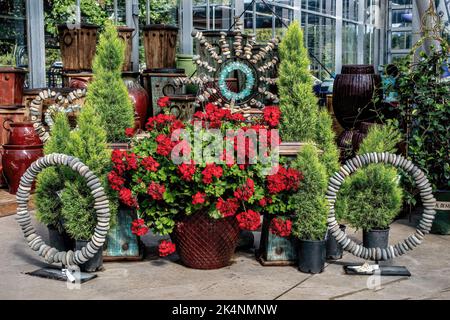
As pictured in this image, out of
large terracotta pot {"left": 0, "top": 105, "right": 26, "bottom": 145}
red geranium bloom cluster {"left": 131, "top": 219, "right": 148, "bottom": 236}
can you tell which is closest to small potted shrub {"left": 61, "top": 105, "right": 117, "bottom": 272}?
red geranium bloom cluster {"left": 131, "top": 219, "right": 148, "bottom": 236}

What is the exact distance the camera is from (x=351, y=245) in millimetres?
4203

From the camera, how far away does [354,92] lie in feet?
25.1

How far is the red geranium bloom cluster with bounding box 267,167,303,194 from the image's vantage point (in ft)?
13.6

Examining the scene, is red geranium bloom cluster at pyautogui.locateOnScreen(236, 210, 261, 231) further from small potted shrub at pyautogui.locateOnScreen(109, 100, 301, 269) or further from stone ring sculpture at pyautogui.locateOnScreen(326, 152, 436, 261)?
stone ring sculpture at pyautogui.locateOnScreen(326, 152, 436, 261)

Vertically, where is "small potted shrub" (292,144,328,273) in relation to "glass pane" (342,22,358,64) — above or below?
below

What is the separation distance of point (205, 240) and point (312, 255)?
656 mm

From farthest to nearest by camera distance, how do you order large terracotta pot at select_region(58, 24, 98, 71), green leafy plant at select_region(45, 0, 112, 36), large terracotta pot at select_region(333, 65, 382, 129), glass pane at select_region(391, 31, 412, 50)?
glass pane at select_region(391, 31, 412, 50) → large terracotta pot at select_region(333, 65, 382, 129) → green leafy plant at select_region(45, 0, 112, 36) → large terracotta pot at select_region(58, 24, 98, 71)

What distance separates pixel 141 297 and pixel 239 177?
899 millimetres

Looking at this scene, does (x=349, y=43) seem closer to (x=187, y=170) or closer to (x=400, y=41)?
(x=400, y=41)

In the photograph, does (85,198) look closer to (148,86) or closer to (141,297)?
(141,297)

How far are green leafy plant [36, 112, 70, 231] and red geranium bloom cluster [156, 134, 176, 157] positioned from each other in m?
0.66

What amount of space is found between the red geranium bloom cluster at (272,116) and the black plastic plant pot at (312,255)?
0.76m

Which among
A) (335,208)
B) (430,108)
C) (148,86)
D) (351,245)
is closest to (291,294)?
(351,245)

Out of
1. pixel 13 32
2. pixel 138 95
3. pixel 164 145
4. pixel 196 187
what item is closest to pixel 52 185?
pixel 164 145
